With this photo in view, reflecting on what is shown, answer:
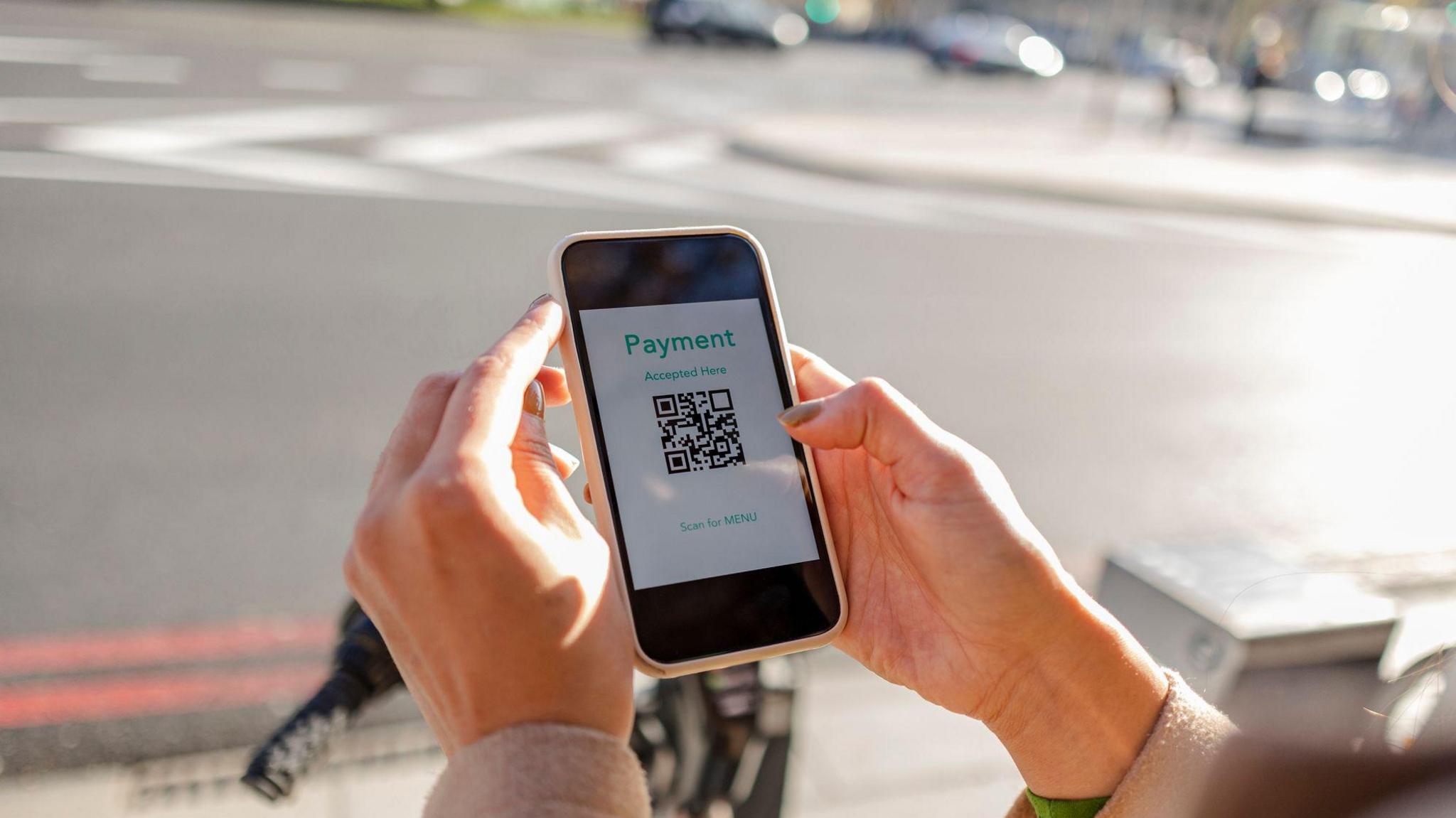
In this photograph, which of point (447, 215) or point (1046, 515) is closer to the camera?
point (1046, 515)

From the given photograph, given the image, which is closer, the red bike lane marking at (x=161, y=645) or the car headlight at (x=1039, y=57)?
the red bike lane marking at (x=161, y=645)

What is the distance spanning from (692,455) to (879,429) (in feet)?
0.94

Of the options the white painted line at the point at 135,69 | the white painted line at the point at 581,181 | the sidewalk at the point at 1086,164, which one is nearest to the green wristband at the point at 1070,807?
the sidewalk at the point at 1086,164

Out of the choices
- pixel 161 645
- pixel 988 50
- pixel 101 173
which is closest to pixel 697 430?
pixel 161 645

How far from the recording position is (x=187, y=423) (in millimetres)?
4820

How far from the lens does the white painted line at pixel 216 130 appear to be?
8.83 meters

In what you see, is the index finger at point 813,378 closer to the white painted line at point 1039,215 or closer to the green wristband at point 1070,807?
the green wristband at point 1070,807

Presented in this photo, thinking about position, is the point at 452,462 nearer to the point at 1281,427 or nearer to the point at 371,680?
the point at 371,680

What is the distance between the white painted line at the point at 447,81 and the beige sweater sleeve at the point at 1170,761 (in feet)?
43.8

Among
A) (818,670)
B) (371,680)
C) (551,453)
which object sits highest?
(551,453)

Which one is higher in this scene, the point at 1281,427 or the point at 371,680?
the point at 371,680

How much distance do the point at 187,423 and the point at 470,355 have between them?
4.75ft

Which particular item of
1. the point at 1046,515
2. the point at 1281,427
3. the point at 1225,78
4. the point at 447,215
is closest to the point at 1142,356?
the point at 1281,427

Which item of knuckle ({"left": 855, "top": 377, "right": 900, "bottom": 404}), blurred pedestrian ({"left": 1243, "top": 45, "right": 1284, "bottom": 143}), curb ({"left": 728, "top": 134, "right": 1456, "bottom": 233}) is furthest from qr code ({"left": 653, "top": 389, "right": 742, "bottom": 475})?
blurred pedestrian ({"left": 1243, "top": 45, "right": 1284, "bottom": 143})
